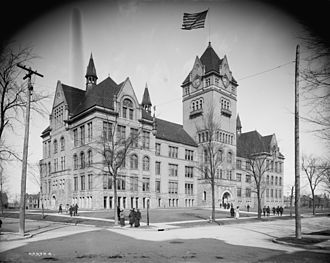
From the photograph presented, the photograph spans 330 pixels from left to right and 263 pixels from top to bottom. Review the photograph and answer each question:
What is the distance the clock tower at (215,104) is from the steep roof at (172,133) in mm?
1815

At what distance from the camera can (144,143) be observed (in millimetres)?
50312

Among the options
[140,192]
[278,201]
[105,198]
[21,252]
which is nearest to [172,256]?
[21,252]

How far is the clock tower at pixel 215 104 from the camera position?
62062mm

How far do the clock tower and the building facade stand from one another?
0.74ft

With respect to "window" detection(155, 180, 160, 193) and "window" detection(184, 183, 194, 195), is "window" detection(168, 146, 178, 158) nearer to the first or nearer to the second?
"window" detection(155, 180, 160, 193)

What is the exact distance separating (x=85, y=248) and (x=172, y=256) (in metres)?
4.13

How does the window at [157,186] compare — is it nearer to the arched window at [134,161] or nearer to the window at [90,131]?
the arched window at [134,161]

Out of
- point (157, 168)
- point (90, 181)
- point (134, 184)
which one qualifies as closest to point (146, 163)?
point (157, 168)

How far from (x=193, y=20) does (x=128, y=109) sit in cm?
3703

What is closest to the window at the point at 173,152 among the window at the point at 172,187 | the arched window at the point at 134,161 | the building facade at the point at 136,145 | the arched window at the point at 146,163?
the building facade at the point at 136,145

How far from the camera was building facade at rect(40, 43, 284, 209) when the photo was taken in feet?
143

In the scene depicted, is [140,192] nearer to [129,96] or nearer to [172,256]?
[129,96]

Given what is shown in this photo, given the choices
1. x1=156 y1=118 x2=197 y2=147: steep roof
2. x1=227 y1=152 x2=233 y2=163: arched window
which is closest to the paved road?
x1=156 y1=118 x2=197 y2=147: steep roof

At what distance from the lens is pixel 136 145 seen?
3909 centimetres
